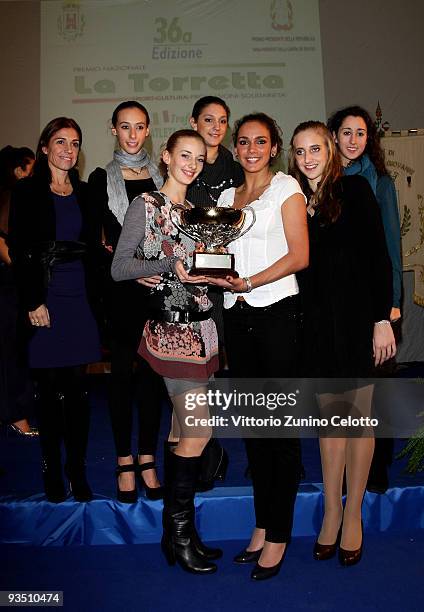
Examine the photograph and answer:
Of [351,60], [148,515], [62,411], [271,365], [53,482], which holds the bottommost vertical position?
[148,515]

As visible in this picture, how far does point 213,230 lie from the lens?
195 cm

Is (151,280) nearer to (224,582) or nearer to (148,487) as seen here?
(148,487)

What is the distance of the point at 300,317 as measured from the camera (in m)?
2.07

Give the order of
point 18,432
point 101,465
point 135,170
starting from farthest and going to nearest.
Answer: point 18,432 < point 101,465 < point 135,170

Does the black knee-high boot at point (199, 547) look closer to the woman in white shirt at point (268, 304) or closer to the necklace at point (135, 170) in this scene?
the woman in white shirt at point (268, 304)

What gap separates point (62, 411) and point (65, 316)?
0.35 meters

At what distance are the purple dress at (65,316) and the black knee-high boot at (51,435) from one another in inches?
4.3

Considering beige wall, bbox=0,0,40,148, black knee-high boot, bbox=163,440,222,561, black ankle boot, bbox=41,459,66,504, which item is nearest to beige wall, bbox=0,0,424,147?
beige wall, bbox=0,0,40,148

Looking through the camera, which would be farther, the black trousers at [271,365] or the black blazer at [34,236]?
the black blazer at [34,236]

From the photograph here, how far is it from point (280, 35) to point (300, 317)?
3943 millimetres

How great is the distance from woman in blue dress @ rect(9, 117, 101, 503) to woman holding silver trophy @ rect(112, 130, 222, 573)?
41 centimetres

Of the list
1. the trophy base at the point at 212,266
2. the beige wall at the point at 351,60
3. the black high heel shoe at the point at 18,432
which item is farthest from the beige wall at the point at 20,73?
the trophy base at the point at 212,266

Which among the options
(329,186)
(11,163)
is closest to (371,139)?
(329,186)

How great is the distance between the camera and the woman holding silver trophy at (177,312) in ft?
6.64
